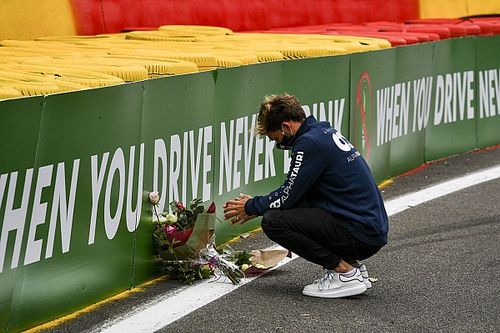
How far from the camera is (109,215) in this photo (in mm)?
7855

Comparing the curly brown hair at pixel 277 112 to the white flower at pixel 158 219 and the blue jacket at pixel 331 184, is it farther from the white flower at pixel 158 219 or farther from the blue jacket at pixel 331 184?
the white flower at pixel 158 219

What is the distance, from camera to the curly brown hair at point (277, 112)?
7.73m

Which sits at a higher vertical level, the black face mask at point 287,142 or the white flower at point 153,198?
the black face mask at point 287,142

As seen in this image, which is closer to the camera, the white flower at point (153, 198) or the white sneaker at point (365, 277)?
the white sneaker at point (365, 277)

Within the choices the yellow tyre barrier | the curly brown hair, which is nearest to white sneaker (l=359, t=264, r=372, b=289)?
the curly brown hair

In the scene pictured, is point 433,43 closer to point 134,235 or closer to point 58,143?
point 134,235

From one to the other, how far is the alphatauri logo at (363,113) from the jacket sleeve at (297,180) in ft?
15.2

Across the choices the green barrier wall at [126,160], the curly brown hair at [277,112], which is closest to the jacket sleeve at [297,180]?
the curly brown hair at [277,112]

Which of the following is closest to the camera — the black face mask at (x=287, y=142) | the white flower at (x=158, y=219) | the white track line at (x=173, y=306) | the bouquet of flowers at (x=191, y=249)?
the white track line at (x=173, y=306)

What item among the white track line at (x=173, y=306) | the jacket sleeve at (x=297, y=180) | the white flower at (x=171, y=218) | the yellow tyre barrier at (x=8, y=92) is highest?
the yellow tyre barrier at (x=8, y=92)

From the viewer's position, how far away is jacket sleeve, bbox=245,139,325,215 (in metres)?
7.70

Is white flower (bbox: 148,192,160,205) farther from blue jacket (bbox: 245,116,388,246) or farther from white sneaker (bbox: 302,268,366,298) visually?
white sneaker (bbox: 302,268,366,298)

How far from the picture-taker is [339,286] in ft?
25.9

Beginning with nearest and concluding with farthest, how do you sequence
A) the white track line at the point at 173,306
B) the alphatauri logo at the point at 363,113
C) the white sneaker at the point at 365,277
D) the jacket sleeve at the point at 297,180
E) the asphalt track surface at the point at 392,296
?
the white track line at the point at 173,306
the asphalt track surface at the point at 392,296
the jacket sleeve at the point at 297,180
the white sneaker at the point at 365,277
the alphatauri logo at the point at 363,113
